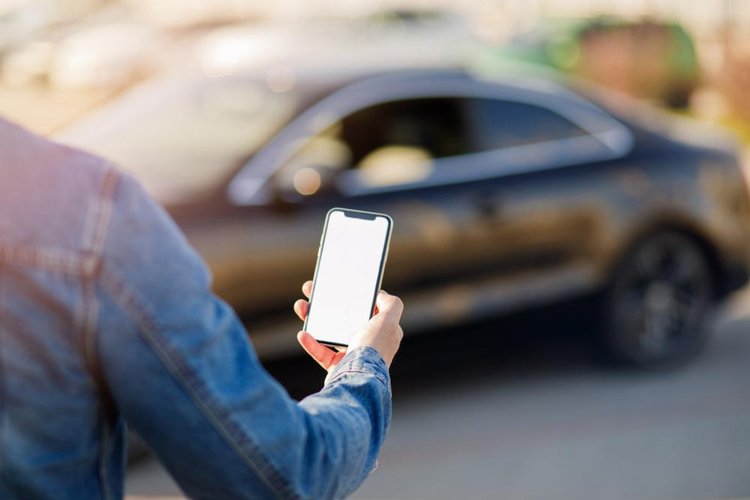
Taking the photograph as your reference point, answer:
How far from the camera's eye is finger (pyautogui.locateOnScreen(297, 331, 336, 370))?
1684 millimetres

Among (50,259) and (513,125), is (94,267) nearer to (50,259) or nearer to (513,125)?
(50,259)

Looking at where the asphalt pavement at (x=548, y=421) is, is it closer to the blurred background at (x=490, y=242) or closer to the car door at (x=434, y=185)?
the blurred background at (x=490, y=242)

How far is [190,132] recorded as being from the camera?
533 centimetres

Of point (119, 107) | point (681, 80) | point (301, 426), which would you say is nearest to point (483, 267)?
point (119, 107)

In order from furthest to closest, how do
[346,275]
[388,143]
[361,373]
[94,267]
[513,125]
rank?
[513,125], [388,143], [346,275], [361,373], [94,267]

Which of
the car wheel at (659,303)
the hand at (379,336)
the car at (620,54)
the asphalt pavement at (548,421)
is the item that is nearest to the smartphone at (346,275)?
the hand at (379,336)

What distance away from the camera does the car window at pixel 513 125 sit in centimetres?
565

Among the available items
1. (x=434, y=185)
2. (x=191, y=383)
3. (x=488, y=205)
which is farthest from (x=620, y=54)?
(x=191, y=383)

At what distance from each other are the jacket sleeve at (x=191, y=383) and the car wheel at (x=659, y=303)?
4.56m

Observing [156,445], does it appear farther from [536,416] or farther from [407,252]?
[536,416]

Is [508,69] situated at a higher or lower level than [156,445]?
higher

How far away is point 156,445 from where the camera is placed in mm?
1289

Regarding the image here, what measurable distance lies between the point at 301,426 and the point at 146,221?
27 centimetres

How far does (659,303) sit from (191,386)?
4888mm
